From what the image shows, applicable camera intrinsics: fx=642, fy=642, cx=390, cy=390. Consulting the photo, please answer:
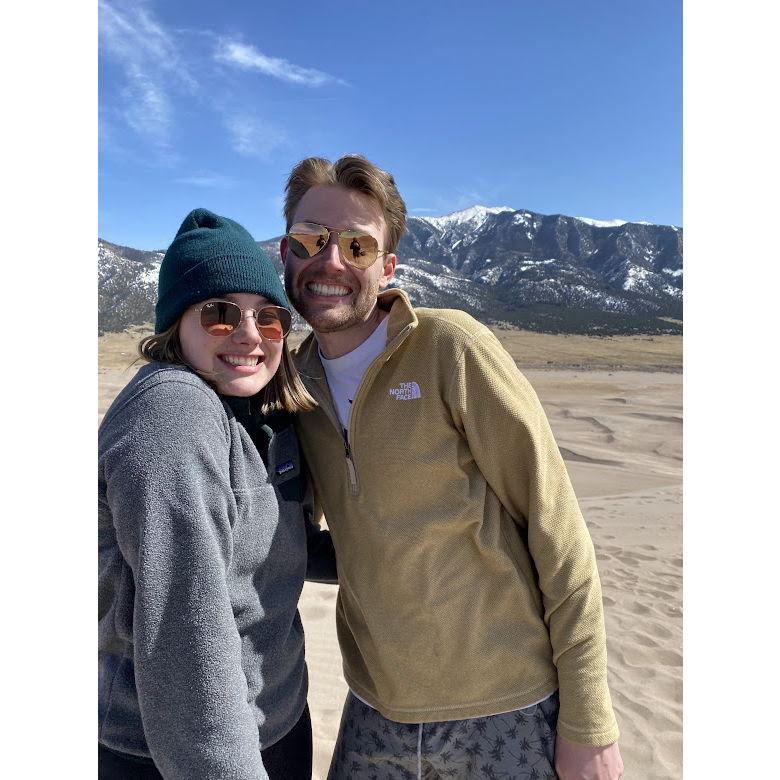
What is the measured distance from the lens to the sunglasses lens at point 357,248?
1969 mm

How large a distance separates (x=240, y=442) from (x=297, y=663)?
635 mm

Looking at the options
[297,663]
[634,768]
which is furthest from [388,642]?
[634,768]

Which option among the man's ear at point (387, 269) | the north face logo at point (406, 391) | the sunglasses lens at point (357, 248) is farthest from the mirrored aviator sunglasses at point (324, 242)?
the north face logo at point (406, 391)

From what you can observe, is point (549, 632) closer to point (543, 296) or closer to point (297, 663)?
point (297, 663)

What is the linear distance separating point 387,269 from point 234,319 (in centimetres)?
79

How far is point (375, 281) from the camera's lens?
2027 mm

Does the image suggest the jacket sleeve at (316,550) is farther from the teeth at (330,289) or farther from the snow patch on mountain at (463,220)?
the snow patch on mountain at (463,220)

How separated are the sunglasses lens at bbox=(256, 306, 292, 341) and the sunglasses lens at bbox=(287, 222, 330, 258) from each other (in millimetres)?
402

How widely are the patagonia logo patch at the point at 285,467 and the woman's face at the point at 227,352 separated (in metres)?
0.21

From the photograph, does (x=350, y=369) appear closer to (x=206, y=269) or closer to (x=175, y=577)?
(x=206, y=269)

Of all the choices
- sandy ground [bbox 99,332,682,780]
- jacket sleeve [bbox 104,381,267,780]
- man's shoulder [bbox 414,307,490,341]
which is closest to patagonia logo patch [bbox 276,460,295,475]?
jacket sleeve [bbox 104,381,267,780]
